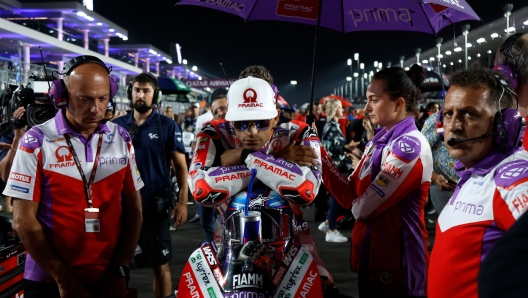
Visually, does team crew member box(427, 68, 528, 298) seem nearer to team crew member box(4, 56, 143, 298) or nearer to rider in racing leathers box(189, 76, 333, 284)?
rider in racing leathers box(189, 76, 333, 284)

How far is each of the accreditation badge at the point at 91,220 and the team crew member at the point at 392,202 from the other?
1481 millimetres

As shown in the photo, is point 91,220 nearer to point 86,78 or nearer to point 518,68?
point 86,78

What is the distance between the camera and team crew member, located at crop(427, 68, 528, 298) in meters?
1.85

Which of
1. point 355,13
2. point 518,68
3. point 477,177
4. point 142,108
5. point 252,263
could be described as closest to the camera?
point 477,177

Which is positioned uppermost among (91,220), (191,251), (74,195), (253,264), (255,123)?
(255,123)

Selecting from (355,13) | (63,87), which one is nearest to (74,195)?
(63,87)

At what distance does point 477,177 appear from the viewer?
2.04m

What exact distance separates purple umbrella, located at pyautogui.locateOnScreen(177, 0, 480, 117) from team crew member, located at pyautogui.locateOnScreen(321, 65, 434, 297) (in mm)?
1399

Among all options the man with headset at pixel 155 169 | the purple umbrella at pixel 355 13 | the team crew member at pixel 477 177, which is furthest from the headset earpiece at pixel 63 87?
the man with headset at pixel 155 169

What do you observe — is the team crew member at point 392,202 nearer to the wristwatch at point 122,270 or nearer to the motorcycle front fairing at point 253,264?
the motorcycle front fairing at point 253,264

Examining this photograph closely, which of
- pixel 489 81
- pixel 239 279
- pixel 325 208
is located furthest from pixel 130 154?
pixel 325 208

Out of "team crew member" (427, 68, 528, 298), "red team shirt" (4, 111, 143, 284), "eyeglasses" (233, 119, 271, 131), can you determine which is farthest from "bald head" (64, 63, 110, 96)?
"team crew member" (427, 68, 528, 298)

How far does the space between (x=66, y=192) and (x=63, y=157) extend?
0.58 feet

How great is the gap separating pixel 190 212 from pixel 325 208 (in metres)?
3.01
